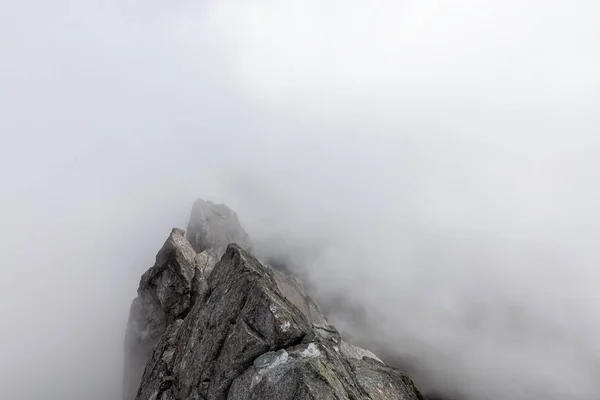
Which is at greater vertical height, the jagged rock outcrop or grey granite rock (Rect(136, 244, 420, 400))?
grey granite rock (Rect(136, 244, 420, 400))

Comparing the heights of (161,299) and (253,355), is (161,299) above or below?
below

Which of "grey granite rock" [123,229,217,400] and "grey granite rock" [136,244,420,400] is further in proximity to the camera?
"grey granite rock" [123,229,217,400]

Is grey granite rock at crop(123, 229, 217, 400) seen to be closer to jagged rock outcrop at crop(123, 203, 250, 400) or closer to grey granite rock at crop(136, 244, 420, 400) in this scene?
jagged rock outcrop at crop(123, 203, 250, 400)

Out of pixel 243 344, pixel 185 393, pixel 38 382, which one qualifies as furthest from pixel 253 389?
pixel 38 382

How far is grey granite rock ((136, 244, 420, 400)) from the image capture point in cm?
2286

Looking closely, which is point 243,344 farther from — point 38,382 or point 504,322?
point 38,382

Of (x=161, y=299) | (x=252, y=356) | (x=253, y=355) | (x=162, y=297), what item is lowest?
(x=161, y=299)

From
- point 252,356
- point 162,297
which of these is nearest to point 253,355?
point 252,356

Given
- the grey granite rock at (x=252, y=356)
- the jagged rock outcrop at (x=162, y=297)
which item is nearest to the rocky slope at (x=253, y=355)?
the grey granite rock at (x=252, y=356)

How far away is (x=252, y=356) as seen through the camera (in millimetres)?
26281

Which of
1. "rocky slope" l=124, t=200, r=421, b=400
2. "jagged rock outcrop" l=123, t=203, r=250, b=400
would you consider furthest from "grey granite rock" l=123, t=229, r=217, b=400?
"rocky slope" l=124, t=200, r=421, b=400

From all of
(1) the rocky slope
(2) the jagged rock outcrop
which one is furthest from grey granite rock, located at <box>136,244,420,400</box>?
(2) the jagged rock outcrop

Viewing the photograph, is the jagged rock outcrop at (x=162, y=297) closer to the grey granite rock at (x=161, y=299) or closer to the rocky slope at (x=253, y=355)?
the grey granite rock at (x=161, y=299)

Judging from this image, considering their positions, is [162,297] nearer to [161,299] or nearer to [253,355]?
[161,299]
